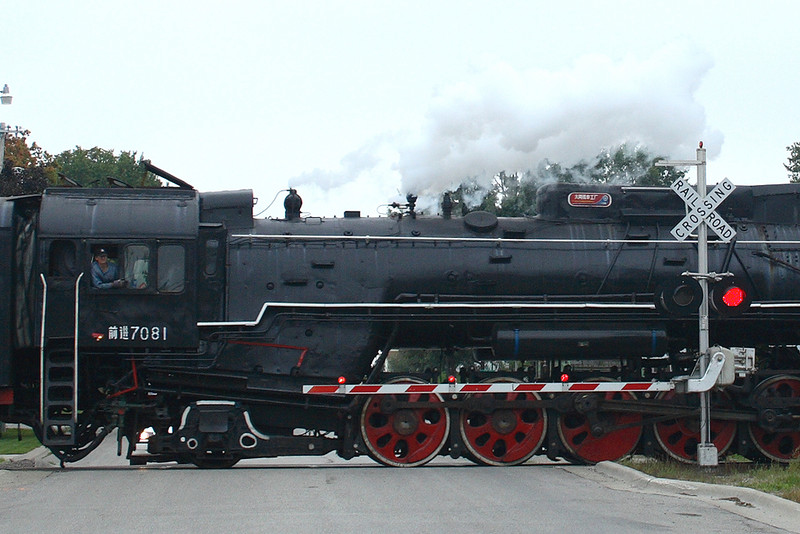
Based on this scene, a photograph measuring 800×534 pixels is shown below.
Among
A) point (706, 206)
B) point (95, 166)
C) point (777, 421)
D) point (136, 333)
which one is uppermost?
point (95, 166)

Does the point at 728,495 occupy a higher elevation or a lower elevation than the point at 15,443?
higher

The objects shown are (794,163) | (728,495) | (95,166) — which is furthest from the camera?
(95,166)

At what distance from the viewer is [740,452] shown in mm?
15203

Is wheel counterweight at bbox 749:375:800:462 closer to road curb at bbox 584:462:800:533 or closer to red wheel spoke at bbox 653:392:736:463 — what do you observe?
red wheel spoke at bbox 653:392:736:463

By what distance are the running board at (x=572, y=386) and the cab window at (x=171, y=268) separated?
2.30 metres

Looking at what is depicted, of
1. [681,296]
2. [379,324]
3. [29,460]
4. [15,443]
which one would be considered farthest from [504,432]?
[15,443]

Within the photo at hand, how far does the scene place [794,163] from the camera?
191 ft

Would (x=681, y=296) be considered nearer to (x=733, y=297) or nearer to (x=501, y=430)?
(x=733, y=297)

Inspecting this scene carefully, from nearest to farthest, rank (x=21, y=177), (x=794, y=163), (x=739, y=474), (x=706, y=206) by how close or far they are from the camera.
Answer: (x=739, y=474)
(x=706, y=206)
(x=21, y=177)
(x=794, y=163)

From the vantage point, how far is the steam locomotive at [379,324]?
13.6 meters

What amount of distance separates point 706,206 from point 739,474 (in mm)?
3689

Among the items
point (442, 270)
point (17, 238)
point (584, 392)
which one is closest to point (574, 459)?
point (584, 392)

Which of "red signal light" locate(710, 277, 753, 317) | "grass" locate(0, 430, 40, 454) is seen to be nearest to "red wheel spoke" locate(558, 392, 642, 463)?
"red signal light" locate(710, 277, 753, 317)

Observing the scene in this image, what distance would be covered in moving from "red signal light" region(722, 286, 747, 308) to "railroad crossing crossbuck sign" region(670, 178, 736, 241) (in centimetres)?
76
